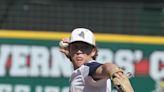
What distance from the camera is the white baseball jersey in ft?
11.9

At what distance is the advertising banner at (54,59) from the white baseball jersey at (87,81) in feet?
18.1

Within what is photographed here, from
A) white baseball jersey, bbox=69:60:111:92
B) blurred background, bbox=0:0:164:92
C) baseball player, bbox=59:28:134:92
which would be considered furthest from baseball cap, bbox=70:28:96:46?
blurred background, bbox=0:0:164:92

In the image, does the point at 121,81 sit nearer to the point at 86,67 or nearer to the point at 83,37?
the point at 86,67

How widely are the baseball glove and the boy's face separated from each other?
470 millimetres

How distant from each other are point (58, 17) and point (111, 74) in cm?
651

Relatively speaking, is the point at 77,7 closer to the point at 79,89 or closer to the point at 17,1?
the point at 17,1

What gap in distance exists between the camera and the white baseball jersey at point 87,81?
3621 millimetres

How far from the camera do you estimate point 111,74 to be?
10.9 ft

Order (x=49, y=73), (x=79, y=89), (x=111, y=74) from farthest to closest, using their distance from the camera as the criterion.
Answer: (x=49, y=73) < (x=79, y=89) < (x=111, y=74)

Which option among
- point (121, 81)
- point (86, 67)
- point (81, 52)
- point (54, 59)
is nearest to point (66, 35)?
point (54, 59)

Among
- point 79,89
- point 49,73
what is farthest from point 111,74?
point 49,73

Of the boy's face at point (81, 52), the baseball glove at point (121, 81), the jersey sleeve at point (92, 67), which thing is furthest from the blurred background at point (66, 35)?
the baseball glove at point (121, 81)

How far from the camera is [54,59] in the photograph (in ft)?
31.0

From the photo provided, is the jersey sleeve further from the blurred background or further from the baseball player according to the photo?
the blurred background
